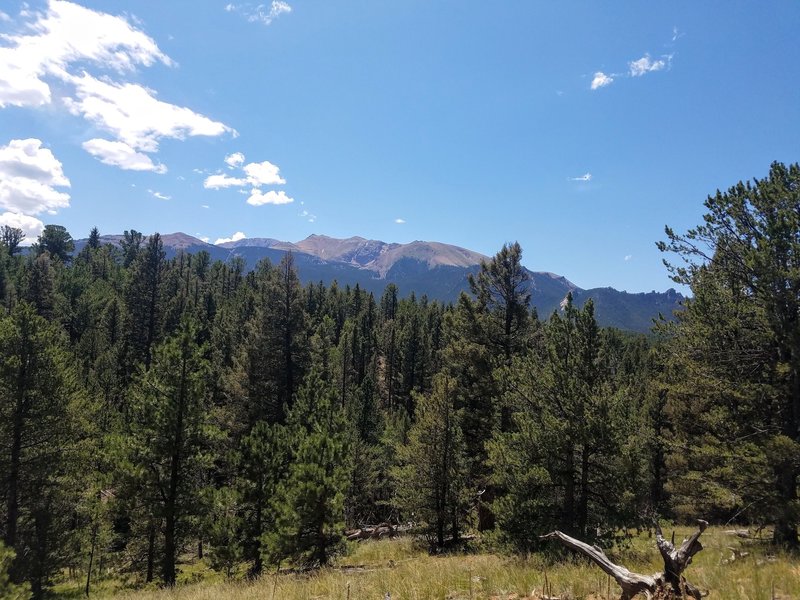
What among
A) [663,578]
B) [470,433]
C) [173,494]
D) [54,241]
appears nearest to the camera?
[663,578]

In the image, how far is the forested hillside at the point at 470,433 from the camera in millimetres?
11969

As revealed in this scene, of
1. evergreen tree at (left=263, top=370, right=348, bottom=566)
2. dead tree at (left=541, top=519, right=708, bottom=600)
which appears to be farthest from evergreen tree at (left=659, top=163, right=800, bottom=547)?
evergreen tree at (left=263, top=370, right=348, bottom=566)

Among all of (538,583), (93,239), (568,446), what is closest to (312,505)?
(568,446)

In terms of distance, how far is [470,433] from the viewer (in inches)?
784

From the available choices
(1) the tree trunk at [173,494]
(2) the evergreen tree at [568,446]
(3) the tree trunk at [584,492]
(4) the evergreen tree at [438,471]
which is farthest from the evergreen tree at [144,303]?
(3) the tree trunk at [584,492]

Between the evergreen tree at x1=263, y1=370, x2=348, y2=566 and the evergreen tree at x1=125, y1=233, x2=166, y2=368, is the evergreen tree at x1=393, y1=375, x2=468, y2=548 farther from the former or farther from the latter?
the evergreen tree at x1=125, y1=233, x2=166, y2=368

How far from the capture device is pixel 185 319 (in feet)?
56.8

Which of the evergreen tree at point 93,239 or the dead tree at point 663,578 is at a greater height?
the evergreen tree at point 93,239

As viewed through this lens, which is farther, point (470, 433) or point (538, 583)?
point (470, 433)

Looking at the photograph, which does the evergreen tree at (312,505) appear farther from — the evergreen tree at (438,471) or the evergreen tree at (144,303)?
the evergreen tree at (144,303)

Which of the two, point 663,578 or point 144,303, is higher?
point 144,303

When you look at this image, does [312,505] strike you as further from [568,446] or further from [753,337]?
[753,337]

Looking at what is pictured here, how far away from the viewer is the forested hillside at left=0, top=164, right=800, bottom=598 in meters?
12.0

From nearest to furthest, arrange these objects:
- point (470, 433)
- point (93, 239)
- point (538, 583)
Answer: point (538, 583) → point (470, 433) → point (93, 239)
